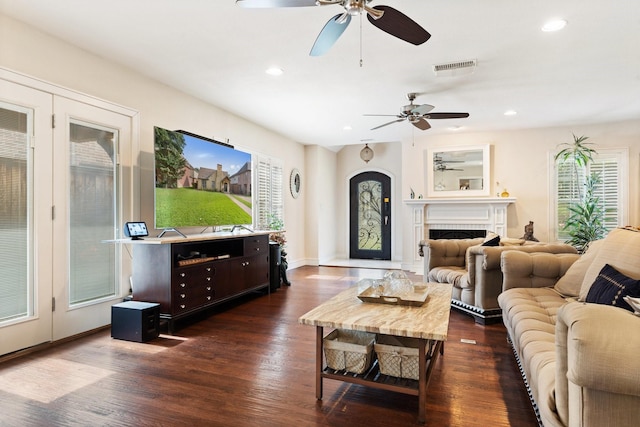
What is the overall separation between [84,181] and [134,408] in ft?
7.32

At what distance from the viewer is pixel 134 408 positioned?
2072 millimetres

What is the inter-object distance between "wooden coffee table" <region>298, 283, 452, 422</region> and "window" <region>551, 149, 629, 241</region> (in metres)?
5.25

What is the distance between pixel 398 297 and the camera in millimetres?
2365

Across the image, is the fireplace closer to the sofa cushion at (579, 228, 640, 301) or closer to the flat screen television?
the flat screen television

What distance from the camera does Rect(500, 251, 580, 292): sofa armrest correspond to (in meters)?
3.07

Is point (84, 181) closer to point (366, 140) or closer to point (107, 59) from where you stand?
point (107, 59)

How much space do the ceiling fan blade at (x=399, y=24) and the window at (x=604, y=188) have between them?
530cm

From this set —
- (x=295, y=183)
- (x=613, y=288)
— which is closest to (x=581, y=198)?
(x=295, y=183)

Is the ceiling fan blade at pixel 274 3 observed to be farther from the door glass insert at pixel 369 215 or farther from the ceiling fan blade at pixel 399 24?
the door glass insert at pixel 369 215

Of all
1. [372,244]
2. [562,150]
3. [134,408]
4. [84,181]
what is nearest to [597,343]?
[134,408]

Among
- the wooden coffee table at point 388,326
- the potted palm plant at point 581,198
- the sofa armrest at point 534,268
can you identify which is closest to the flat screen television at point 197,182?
the wooden coffee table at point 388,326

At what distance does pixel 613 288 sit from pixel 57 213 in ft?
13.1

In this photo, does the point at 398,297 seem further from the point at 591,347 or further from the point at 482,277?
the point at 482,277

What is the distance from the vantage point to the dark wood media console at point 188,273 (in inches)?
134
